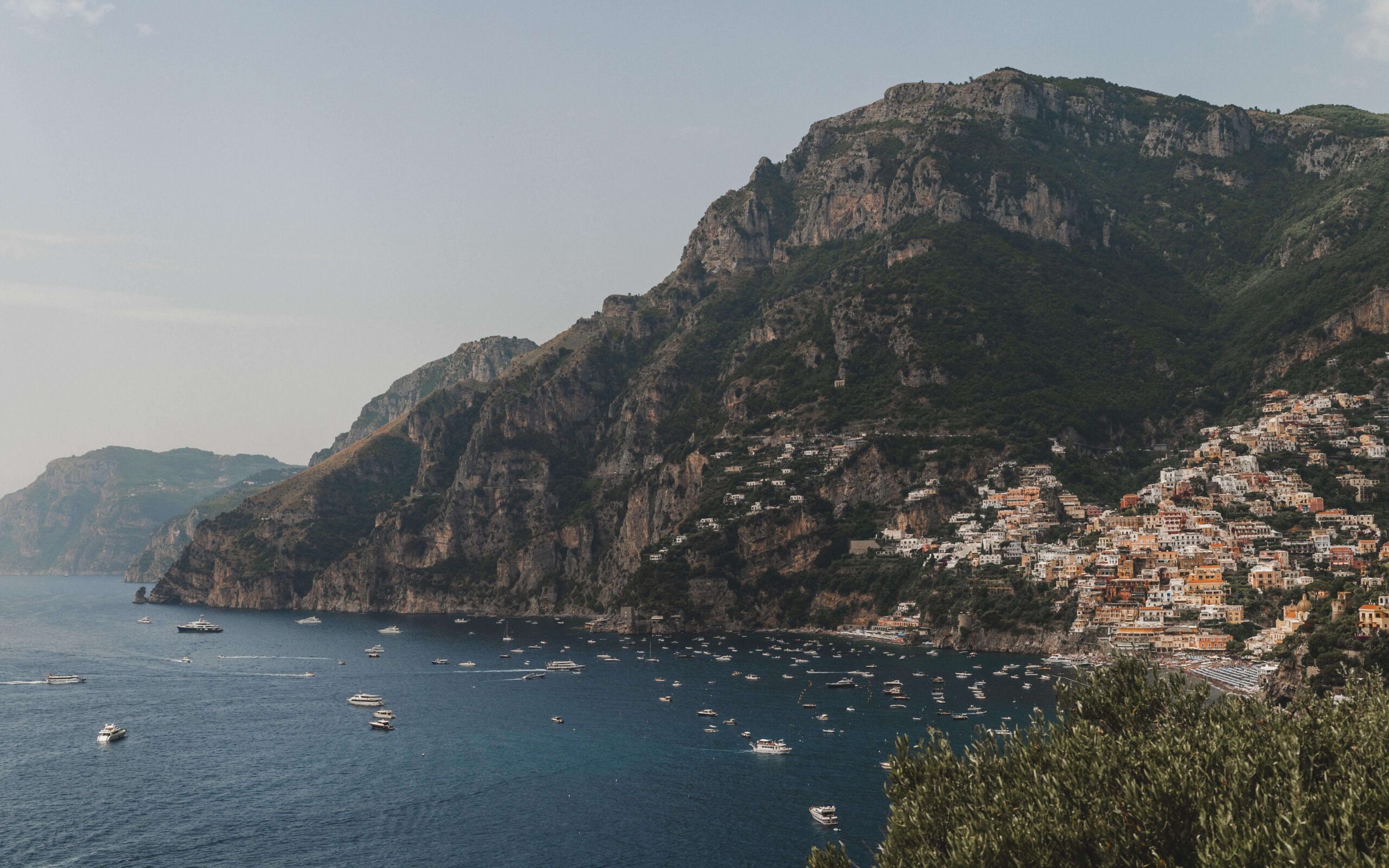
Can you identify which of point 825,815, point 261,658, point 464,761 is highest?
point 261,658

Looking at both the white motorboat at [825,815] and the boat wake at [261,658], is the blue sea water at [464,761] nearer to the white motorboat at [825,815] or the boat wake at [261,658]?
the white motorboat at [825,815]

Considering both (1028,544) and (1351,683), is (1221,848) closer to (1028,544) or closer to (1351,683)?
(1351,683)

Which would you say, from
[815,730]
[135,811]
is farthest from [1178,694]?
[135,811]

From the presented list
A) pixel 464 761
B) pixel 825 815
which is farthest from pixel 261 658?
pixel 825 815

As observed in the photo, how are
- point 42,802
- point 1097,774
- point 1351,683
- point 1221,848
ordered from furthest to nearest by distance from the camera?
point 42,802, point 1351,683, point 1097,774, point 1221,848

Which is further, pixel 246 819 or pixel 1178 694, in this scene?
pixel 246 819

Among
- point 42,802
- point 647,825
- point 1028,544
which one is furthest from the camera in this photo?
point 1028,544

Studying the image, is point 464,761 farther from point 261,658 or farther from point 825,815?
point 261,658
